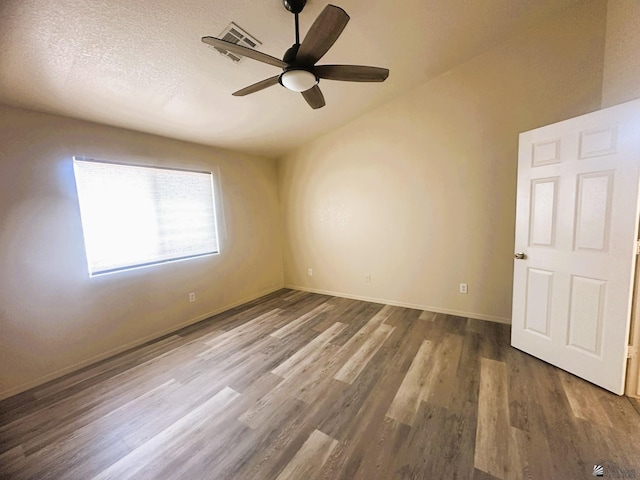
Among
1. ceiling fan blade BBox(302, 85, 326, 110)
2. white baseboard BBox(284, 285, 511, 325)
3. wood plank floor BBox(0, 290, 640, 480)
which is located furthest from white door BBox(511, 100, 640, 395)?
ceiling fan blade BBox(302, 85, 326, 110)

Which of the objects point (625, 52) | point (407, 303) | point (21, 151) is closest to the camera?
point (625, 52)

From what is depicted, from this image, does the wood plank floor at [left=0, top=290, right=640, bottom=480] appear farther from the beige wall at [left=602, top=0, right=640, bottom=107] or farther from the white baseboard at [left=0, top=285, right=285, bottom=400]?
the beige wall at [left=602, top=0, right=640, bottom=107]

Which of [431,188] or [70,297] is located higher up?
[431,188]

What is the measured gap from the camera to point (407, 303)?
3471 millimetres

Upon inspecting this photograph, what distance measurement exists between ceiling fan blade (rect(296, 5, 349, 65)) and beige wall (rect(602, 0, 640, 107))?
7.63 feet


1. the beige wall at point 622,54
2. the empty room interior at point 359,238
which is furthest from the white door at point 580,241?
the beige wall at point 622,54

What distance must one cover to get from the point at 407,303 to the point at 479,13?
3177mm

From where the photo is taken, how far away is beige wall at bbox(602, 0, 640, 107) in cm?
183

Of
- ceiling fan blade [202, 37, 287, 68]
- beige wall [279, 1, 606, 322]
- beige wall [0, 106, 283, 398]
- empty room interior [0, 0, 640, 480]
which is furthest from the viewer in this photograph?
beige wall [279, 1, 606, 322]

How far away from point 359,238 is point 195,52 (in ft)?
9.35

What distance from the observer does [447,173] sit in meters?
3.03

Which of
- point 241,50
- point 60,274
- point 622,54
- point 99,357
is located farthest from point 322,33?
point 99,357

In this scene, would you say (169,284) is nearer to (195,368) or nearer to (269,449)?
(195,368)

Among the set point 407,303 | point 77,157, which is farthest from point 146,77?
point 407,303
